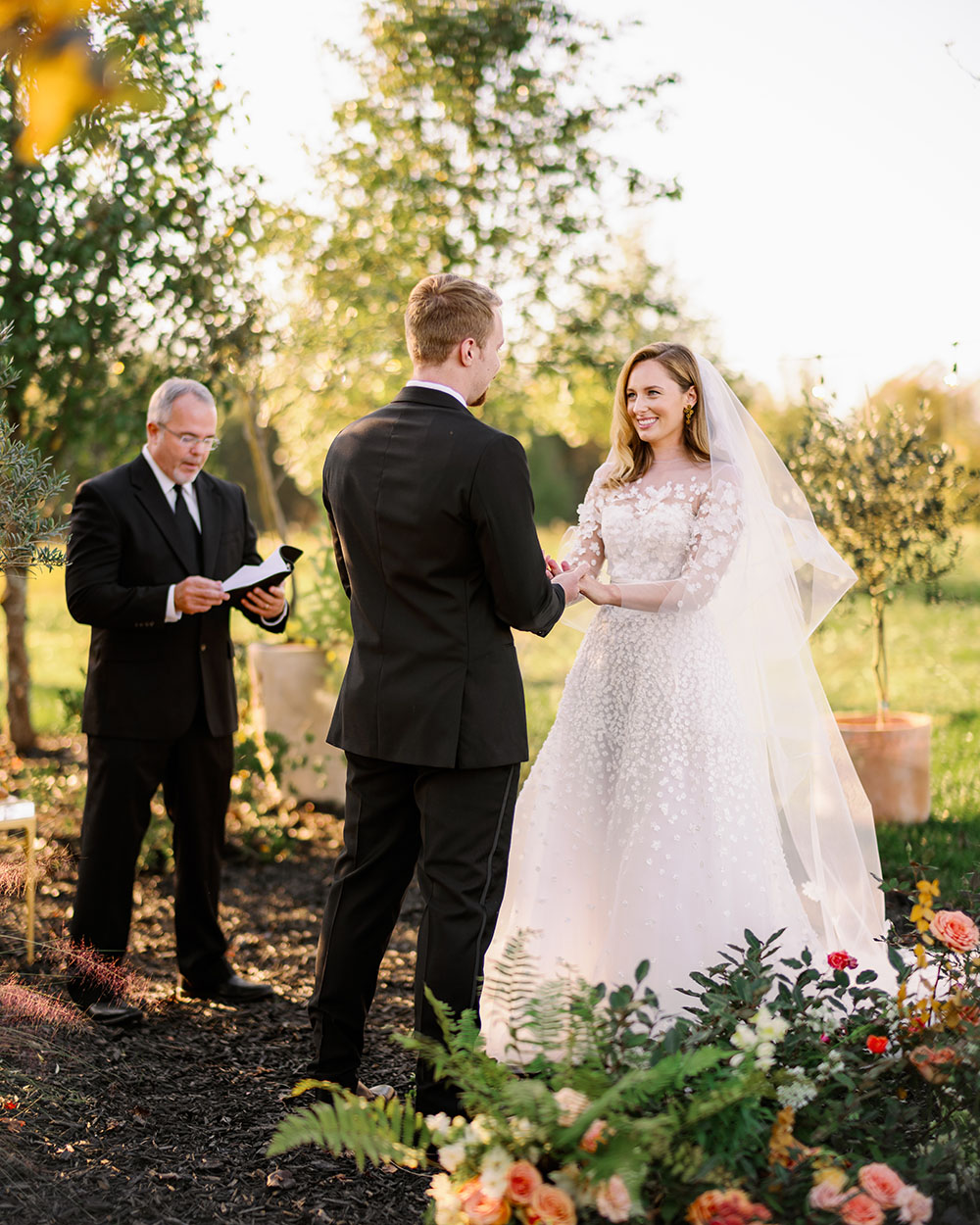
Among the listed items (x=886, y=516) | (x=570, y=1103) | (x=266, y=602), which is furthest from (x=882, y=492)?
(x=570, y=1103)

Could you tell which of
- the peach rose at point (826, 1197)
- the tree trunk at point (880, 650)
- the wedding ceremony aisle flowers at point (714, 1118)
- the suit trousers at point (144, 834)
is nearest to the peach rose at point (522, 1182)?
the wedding ceremony aisle flowers at point (714, 1118)

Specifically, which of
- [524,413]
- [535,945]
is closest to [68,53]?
[535,945]

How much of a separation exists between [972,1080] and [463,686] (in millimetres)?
1456

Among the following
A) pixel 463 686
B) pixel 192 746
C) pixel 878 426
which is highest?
pixel 878 426

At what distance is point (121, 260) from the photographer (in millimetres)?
5961

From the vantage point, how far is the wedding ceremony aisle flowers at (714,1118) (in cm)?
190

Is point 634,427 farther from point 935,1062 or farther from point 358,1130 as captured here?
point 358,1130

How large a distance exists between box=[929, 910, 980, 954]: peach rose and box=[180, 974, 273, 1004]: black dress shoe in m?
2.51

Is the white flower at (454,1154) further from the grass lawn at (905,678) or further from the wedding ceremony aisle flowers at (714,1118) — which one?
the grass lawn at (905,678)

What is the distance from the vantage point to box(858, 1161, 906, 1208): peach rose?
1946 mm

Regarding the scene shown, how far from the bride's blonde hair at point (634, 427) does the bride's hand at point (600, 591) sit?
444 millimetres

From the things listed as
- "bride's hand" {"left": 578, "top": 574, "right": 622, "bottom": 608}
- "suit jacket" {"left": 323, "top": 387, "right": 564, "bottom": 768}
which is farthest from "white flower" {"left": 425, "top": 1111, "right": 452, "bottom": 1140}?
"bride's hand" {"left": 578, "top": 574, "right": 622, "bottom": 608}

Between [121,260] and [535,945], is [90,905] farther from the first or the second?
[121,260]

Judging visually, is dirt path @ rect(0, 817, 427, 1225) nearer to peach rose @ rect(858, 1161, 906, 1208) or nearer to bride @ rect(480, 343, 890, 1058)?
bride @ rect(480, 343, 890, 1058)
